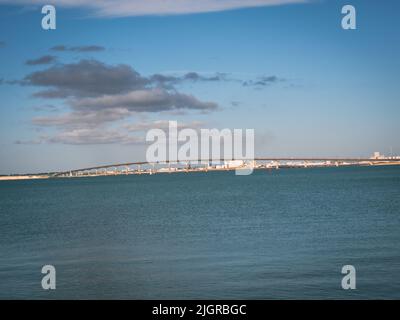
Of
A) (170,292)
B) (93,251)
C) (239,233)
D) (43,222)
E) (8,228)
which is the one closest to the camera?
(170,292)

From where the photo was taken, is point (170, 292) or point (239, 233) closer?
point (170, 292)

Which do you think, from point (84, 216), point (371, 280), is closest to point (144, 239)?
point (371, 280)

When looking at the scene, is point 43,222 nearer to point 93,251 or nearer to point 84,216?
point 84,216

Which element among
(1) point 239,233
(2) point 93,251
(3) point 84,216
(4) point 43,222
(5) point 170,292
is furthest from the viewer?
(3) point 84,216

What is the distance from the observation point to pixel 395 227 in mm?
35125

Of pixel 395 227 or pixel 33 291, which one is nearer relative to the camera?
pixel 33 291

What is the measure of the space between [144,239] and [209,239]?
13.1ft

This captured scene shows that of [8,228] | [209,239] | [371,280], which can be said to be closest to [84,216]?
[8,228]

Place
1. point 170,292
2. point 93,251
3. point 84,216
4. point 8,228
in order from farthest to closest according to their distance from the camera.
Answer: point 84,216 < point 8,228 < point 93,251 < point 170,292

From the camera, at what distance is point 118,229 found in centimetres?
4003

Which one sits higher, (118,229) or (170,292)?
(118,229)

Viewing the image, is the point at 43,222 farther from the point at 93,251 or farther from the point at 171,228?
the point at 93,251

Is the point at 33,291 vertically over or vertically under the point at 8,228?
under

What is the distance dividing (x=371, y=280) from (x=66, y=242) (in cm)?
1847
